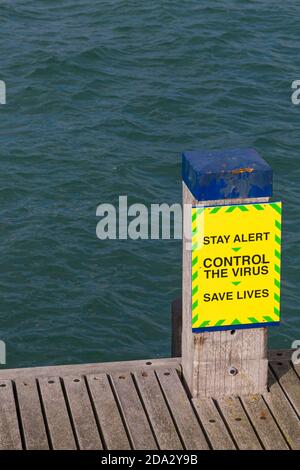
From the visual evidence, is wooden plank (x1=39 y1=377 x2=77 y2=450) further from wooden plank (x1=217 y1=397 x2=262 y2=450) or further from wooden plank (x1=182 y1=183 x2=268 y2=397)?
wooden plank (x1=217 y1=397 x2=262 y2=450)

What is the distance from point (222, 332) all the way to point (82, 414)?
128cm

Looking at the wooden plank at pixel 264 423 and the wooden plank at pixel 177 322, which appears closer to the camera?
the wooden plank at pixel 264 423

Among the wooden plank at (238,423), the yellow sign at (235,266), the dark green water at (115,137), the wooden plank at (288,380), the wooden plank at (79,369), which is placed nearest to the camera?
the wooden plank at (238,423)

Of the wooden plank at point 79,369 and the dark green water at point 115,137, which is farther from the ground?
the dark green water at point 115,137

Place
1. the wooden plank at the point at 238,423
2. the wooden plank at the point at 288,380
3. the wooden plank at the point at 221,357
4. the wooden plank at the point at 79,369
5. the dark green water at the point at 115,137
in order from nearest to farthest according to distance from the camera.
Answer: the wooden plank at the point at 238,423 → the wooden plank at the point at 221,357 → the wooden plank at the point at 288,380 → the wooden plank at the point at 79,369 → the dark green water at the point at 115,137

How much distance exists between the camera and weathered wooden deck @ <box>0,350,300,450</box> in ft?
30.2

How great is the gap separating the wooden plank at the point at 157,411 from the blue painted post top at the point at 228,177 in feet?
5.66

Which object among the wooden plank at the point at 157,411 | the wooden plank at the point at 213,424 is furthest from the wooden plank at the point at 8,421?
the wooden plank at the point at 213,424

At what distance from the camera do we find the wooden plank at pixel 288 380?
9.84 m

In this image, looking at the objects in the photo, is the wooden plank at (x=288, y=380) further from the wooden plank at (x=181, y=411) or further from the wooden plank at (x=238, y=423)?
the wooden plank at (x=181, y=411)

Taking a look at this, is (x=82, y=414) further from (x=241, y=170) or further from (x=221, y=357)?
(x=241, y=170)

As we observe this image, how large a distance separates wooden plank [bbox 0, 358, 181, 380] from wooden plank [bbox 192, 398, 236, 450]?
0.57 m

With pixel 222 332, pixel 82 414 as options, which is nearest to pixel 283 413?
pixel 222 332

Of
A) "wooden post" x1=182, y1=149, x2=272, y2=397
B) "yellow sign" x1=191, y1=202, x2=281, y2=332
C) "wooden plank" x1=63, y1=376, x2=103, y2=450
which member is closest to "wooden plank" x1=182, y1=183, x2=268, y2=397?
"wooden post" x1=182, y1=149, x2=272, y2=397
